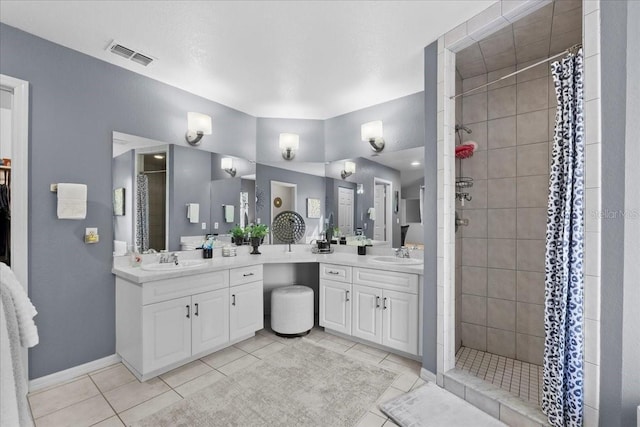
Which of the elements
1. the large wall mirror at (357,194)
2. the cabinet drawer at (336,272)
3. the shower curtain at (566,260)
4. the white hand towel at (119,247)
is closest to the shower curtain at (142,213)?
the white hand towel at (119,247)

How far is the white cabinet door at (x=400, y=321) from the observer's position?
2475 millimetres

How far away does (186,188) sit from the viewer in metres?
3.03

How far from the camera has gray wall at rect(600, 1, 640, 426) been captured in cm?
135

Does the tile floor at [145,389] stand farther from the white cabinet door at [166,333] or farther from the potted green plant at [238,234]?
the potted green plant at [238,234]

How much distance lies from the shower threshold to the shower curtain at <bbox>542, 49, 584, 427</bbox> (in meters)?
0.14

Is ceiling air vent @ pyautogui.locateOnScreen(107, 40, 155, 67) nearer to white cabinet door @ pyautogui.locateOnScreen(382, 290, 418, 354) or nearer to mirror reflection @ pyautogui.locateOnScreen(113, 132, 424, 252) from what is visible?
mirror reflection @ pyautogui.locateOnScreen(113, 132, 424, 252)

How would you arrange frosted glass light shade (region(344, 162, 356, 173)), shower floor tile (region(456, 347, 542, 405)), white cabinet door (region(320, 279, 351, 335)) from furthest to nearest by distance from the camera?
frosted glass light shade (region(344, 162, 356, 173)) → white cabinet door (region(320, 279, 351, 335)) → shower floor tile (region(456, 347, 542, 405))

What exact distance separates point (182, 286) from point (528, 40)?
3.27m

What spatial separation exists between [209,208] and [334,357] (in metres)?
1.98

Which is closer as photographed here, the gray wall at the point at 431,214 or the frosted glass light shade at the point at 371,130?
the gray wall at the point at 431,214

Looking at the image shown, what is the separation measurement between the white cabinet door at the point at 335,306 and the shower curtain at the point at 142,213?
1741mm

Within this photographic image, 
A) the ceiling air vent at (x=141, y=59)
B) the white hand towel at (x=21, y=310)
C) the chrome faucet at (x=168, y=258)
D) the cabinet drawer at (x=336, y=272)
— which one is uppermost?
the ceiling air vent at (x=141, y=59)

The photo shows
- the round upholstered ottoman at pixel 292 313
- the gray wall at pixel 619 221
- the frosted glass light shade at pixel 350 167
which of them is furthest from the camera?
the frosted glass light shade at pixel 350 167

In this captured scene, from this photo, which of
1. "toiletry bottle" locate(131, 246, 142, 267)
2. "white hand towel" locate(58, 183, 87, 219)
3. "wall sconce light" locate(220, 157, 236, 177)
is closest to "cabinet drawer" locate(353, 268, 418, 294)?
"wall sconce light" locate(220, 157, 236, 177)
